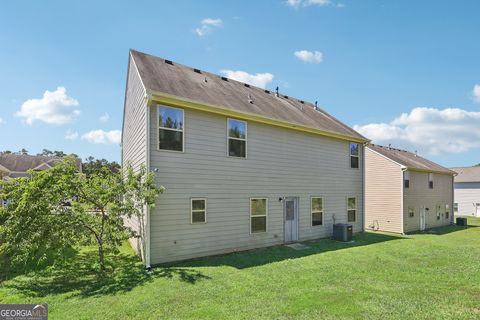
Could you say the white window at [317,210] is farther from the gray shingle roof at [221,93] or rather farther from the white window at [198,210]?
the white window at [198,210]

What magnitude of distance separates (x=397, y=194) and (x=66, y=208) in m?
18.7

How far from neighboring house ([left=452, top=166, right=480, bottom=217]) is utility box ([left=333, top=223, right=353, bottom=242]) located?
90.0ft

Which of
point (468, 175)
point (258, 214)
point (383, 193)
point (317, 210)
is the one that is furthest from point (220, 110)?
point (468, 175)

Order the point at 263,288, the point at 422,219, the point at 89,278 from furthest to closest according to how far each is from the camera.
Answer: the point at 422,219 < the point at 89,278 < the point at 263,288

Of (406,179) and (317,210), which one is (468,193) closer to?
(406,179)

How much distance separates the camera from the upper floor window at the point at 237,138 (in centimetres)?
1077

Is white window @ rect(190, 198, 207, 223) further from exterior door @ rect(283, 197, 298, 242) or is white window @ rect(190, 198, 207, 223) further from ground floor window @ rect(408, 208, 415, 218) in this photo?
ground floor window @ rect(408, 208, 415, 218)

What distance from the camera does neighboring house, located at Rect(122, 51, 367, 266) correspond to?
916 centimetres

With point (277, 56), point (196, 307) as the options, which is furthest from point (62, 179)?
point (277, 56)

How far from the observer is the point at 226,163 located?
10.6 m


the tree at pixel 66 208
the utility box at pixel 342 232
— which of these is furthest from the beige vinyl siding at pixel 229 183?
the tree at pixel 66 208

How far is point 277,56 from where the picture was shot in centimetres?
1339

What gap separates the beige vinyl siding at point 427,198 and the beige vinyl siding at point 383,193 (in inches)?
29.0

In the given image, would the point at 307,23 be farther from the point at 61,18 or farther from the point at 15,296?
the point at 15,296
